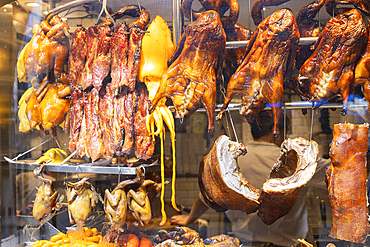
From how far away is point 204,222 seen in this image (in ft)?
8.30

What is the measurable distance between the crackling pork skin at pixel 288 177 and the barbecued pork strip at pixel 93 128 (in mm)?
1481

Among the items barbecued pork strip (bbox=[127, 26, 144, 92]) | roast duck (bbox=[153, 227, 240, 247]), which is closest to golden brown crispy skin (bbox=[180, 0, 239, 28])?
barbecued pork strip (bbox=[127, 26, 144, 92])

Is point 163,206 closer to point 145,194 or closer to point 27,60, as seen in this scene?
point 145,194

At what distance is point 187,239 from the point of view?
2.33m

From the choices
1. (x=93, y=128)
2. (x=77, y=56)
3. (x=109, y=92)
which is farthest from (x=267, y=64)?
(x=77, y=56)

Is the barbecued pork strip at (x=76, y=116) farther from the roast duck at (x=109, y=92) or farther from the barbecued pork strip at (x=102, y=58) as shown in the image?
the barbecued pork strip at (x=102, y=58)

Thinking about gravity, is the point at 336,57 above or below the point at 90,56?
below

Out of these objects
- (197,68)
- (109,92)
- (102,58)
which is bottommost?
(109,92)

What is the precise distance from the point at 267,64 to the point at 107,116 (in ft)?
4.75

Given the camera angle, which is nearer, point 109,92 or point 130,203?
point 130,203

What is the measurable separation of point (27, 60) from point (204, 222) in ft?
7.56

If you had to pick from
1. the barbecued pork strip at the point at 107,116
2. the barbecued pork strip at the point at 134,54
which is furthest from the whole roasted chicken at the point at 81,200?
the barbecued pork strip at the point at 134,54

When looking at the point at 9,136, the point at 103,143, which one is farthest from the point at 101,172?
the point at 9,136

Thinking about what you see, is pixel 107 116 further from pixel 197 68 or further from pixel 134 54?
pixel 197 68
